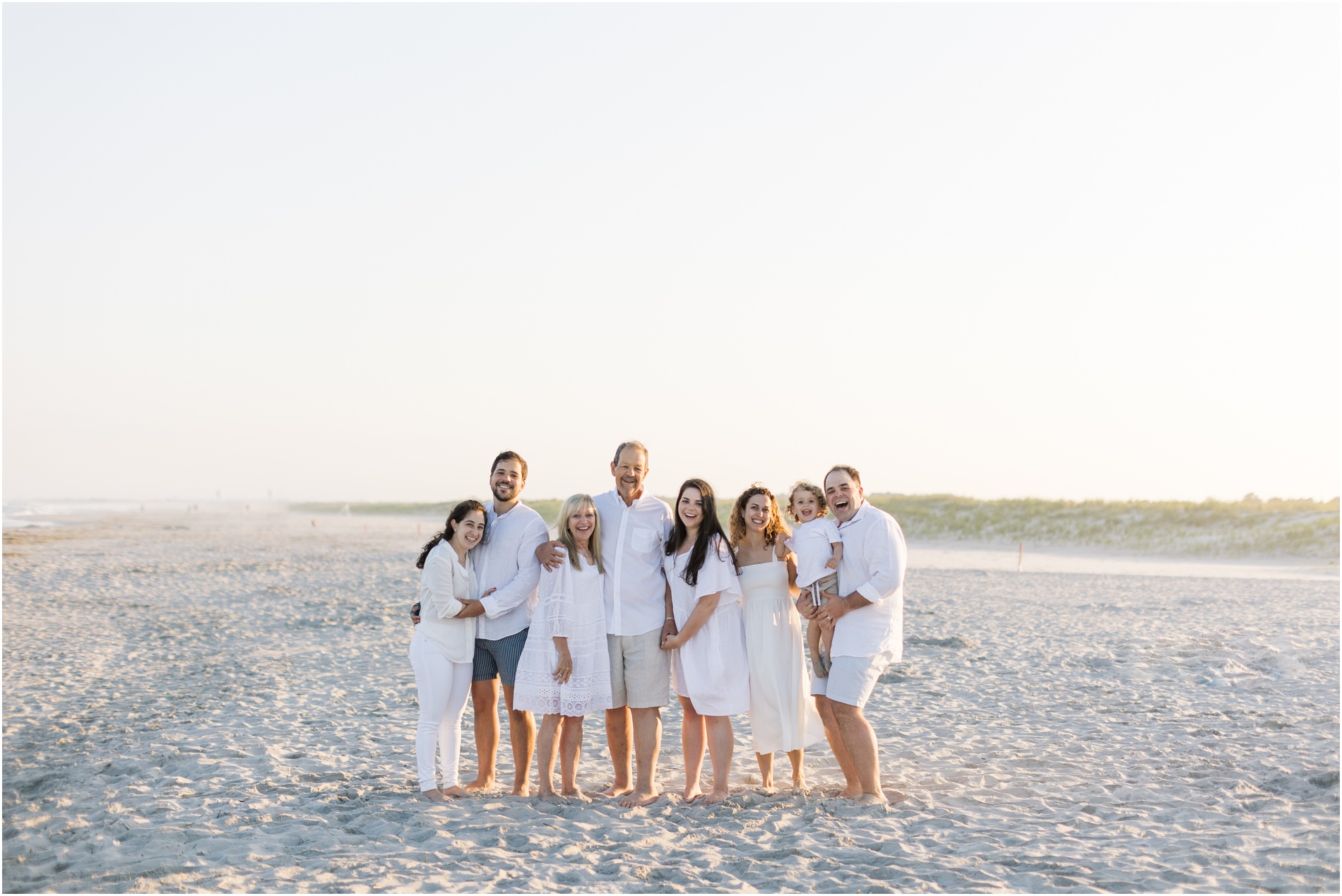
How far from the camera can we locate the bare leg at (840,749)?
565cm

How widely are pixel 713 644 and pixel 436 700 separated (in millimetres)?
1686

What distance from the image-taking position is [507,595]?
5512 mm

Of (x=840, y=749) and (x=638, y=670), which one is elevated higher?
(x=638, y=670)

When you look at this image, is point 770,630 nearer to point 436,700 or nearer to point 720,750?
point 720,750

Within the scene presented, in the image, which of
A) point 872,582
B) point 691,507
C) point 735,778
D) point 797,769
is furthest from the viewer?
point 735,778

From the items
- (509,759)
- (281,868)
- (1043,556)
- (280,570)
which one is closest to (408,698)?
(509,759)

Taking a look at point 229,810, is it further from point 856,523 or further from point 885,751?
point 885,751

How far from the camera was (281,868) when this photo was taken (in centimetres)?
461

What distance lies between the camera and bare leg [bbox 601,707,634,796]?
5.66 meters

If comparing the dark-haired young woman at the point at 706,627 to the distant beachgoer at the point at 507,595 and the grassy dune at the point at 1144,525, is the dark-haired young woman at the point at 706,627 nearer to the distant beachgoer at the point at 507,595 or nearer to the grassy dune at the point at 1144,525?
the distant beachgoer at the point at 507,595

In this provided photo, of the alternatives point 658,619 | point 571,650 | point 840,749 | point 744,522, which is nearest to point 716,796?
point 840,749

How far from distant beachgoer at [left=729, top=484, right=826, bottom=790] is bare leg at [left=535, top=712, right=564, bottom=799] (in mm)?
1220

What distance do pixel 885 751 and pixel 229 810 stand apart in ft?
15.1

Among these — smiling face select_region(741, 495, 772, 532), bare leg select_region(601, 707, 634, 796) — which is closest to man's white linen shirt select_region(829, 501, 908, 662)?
smiling face select_region(741, 495, 772, 532)
